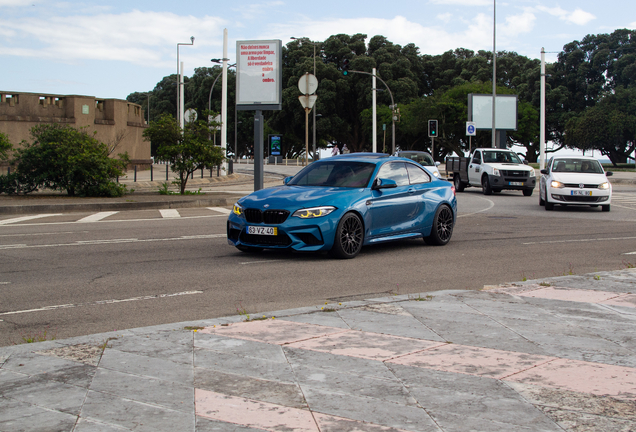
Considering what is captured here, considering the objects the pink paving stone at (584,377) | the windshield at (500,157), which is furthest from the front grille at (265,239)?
the windshield at (500,157)

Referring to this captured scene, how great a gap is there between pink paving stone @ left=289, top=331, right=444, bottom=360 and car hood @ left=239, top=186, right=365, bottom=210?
4.58 m

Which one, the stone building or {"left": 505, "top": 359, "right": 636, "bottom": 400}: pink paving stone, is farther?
the stone building

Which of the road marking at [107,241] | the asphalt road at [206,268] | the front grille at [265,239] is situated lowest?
the asphalt road at [206,268]

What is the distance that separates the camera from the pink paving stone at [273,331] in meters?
5.19

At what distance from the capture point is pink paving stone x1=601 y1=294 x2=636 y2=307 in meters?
6.69

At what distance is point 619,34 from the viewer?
74625 mm

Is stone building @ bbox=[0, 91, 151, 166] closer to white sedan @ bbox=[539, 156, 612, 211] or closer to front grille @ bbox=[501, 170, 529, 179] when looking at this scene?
front grille @ bbox=[501, 170, 529, 179]

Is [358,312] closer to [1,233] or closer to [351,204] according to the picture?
[351,204]

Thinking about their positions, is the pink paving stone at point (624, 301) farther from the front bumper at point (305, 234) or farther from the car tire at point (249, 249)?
the car tire at point (249, 249)

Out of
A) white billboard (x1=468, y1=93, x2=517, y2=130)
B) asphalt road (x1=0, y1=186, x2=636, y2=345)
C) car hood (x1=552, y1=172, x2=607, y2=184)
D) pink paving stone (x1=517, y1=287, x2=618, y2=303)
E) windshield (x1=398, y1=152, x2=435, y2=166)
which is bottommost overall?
asphalt road (x1=0, y1=186, x2=636, y2=345)

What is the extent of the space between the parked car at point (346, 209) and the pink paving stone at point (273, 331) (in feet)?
13.4

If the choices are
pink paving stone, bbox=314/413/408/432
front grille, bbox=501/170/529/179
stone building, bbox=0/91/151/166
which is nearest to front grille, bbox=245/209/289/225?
pink paving stone, bbox=314/413/408/432

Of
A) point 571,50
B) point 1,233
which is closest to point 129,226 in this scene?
point 1,233

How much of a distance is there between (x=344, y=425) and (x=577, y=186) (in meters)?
18.0
